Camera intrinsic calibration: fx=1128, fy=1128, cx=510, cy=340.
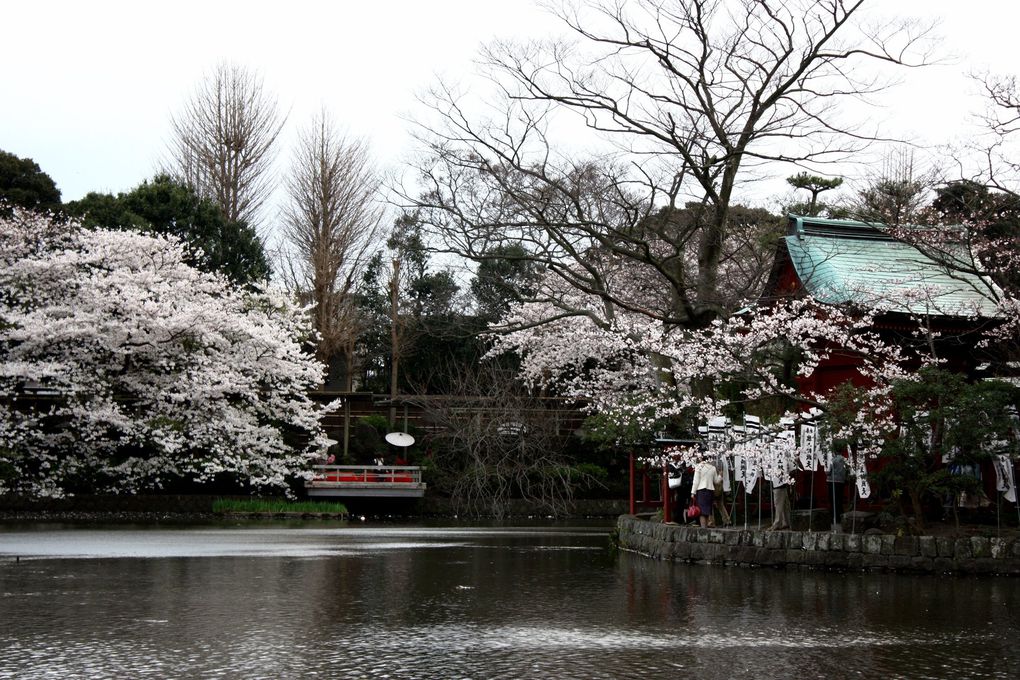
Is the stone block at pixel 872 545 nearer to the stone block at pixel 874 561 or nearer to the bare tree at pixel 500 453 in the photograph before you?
the stone block at pixel 874 561

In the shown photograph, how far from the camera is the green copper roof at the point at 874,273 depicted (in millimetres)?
19219

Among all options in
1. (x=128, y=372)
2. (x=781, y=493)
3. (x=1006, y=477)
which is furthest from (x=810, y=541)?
(x=128, y=372)

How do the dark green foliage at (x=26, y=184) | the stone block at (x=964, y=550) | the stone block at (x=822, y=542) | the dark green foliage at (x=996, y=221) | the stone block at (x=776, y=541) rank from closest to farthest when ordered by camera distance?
the stone block at (x=964, y=550)
the stone block at (x=822, y=542)
the stone block at (x=776, y=541)
the dark green foliage at (x=996, y=221)
the dark green foliage at (x=26, y=184)

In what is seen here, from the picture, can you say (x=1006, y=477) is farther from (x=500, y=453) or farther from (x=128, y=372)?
(x=128, y=372)

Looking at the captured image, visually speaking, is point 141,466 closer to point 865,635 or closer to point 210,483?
point 210,483

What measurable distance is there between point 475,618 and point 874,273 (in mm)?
13226

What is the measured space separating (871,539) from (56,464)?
71.3 feet

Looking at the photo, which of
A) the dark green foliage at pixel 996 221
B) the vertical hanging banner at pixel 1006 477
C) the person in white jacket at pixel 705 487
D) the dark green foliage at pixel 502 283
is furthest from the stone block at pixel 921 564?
the dark green foliage at pixel 502 283

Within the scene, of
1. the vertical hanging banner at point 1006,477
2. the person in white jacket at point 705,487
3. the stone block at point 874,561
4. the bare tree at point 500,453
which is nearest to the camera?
the stone block at point 874,561

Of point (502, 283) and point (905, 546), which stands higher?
point (502, 283)

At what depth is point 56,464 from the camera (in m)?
29.3

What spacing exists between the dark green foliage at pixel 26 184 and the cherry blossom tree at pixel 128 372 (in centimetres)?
710

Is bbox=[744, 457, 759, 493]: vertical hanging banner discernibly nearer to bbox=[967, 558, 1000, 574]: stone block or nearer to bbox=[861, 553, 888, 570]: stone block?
bbox=[861, 553, 888, 570]: stone block

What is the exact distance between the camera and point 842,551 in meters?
15.8
